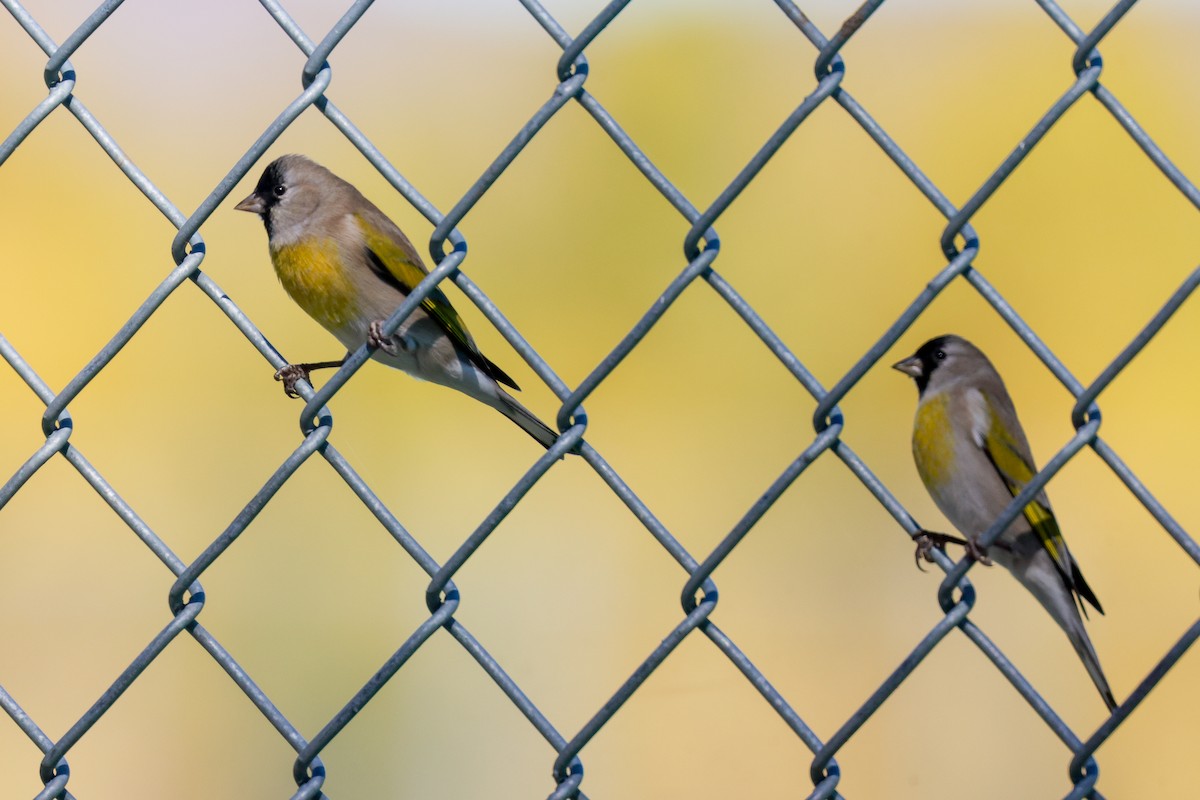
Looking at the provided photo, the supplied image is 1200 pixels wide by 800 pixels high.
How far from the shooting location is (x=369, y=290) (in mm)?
2432

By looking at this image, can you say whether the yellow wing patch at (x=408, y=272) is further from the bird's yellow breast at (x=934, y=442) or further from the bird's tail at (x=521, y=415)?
the bird's yellow breast at (x=934, y=442)

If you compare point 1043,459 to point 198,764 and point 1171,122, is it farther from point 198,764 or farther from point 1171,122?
point 198,764

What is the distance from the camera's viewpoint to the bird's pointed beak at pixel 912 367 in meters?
2.85

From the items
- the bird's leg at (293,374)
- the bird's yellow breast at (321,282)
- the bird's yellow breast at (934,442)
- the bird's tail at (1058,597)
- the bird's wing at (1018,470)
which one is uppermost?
the bird's yellow breast at (321,282)

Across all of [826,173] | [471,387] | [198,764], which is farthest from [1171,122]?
[198,764]

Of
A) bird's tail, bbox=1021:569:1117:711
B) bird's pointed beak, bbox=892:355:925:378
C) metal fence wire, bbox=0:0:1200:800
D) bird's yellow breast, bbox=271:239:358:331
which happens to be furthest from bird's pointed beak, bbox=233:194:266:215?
bird's tail, bbox=1021:569:1117:711

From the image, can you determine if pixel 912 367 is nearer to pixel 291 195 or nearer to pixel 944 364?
pixel 944 364

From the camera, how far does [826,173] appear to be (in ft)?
20.6

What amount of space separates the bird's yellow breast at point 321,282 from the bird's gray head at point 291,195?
7cm

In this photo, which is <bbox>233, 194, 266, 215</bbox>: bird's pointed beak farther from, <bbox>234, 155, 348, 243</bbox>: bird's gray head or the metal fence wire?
the metal fence wire

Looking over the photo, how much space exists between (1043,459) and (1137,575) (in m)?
0.64

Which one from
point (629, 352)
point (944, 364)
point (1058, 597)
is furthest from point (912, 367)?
point (629, 352)

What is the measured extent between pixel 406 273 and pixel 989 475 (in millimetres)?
1163

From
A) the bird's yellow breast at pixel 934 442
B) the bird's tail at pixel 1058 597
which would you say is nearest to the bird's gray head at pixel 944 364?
the bird's yellow breast at pixel 934 442
